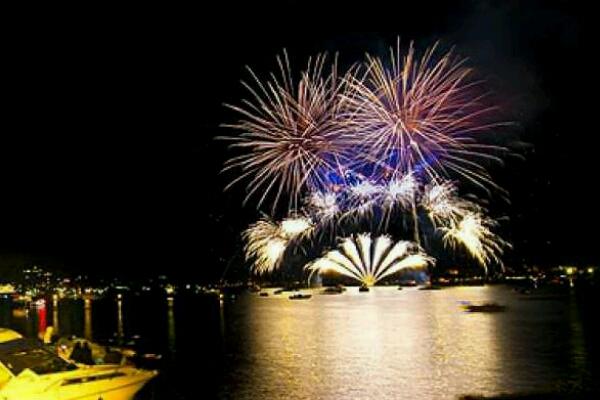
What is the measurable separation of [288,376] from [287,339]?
16.7 meters

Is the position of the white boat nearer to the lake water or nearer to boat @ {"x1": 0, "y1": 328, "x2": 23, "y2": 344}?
boat @ {"x1": 0, "y1": 328, "x2": 23, "y2": 344}

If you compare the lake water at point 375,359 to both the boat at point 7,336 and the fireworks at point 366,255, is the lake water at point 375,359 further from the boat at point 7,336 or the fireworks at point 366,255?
the fireworks at point 366,255

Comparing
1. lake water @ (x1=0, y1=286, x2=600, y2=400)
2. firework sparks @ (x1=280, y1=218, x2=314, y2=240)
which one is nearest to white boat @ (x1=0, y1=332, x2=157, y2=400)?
lake water @ (x1=0, y1=286, x2=600, y2=400)

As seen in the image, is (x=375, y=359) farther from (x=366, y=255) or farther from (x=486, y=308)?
(x=366, y=255)

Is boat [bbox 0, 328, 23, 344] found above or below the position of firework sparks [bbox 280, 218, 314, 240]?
below

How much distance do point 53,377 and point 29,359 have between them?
92cm

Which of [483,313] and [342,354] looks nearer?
[342,354]

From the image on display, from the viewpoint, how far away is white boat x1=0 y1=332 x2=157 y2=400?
48.3 ft

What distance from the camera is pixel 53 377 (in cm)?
1512

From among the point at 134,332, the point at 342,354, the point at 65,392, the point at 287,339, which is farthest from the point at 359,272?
the point at 65,392

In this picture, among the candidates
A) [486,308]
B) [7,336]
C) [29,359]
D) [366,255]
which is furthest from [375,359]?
[366,255]

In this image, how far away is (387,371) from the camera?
27828 millimetres

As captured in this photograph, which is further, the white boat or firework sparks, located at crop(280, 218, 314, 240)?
firework sparks, located at crop(280, 218, 314, 240)

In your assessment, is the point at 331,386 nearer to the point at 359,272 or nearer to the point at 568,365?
the point at 568,365
